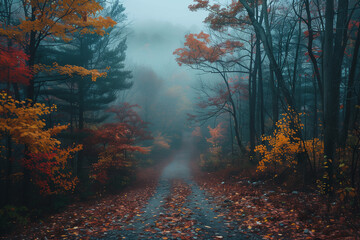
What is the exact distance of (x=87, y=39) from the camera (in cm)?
1493

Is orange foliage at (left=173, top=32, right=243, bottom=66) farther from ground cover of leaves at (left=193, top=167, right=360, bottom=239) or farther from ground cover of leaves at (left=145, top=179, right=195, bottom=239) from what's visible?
ground cover of leaves at (left=145, top=179, right=195, bottom=239)

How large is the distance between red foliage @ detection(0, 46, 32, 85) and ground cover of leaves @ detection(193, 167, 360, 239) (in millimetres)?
8393

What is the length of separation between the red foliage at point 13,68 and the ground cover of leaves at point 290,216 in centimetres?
839

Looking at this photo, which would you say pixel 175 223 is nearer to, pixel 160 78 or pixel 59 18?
pixel 59 18

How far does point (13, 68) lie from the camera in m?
7.38

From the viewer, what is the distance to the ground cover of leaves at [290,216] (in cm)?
402

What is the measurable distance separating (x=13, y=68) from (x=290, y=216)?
984 cm

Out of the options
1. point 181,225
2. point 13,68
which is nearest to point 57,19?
point 13,68

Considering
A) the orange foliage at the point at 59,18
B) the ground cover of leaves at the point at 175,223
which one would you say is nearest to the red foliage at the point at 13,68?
the orange foliage at the point at 59,18

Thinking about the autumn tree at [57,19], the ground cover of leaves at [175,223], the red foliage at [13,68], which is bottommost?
the ground cover of leaves at [175,223]

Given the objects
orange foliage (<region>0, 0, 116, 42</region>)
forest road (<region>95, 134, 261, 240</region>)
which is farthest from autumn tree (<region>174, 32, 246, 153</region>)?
forest road (<region>95, 134, 261, 240</region>)

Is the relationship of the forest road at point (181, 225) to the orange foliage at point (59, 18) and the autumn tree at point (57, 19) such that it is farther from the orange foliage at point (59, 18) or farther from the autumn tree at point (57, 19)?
the orange foliage at point (59, 18)

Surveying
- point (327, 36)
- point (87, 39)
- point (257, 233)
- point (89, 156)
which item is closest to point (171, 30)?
point (87, 39)

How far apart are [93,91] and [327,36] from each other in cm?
1412
